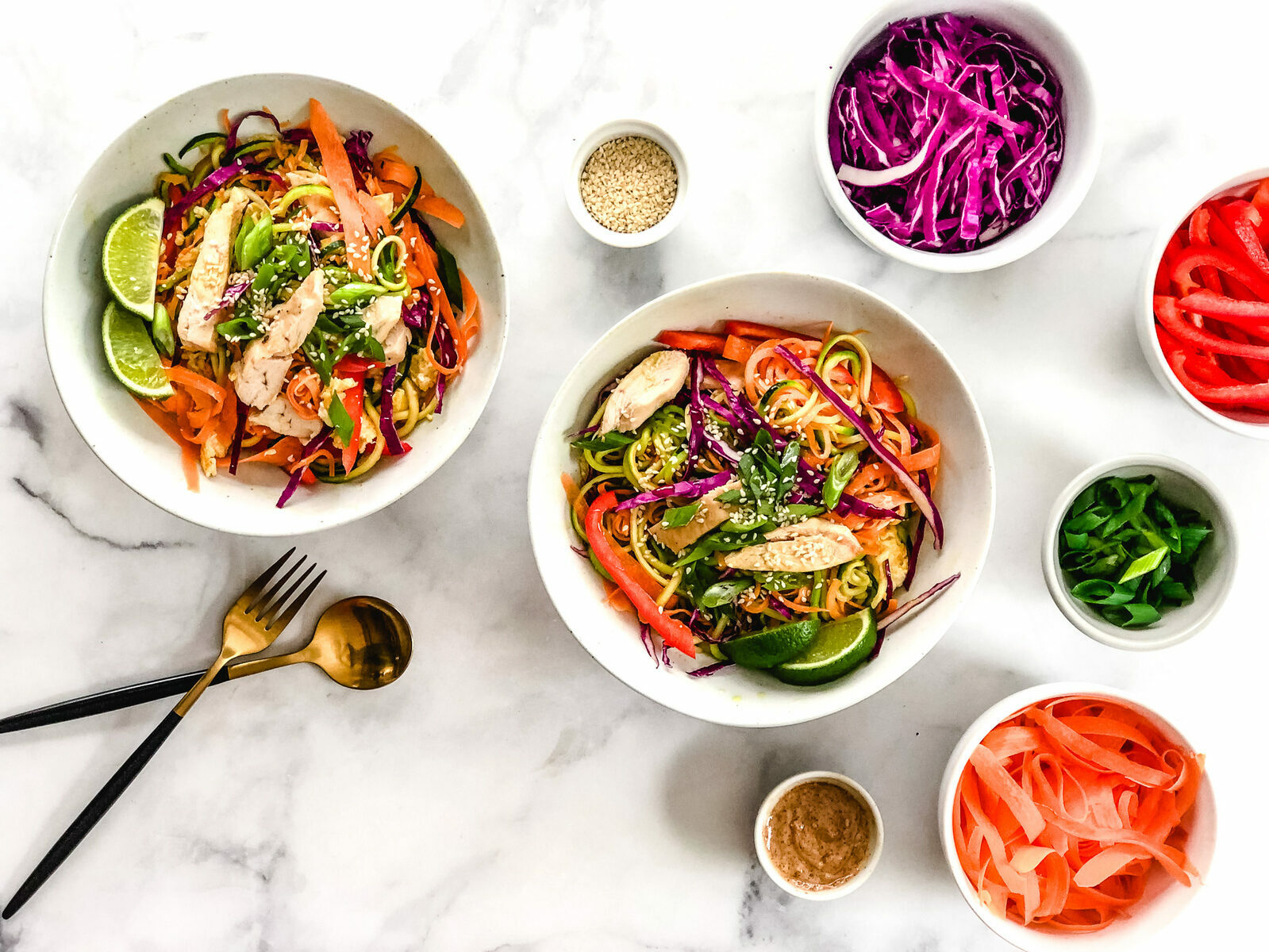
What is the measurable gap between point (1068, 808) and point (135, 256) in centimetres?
247

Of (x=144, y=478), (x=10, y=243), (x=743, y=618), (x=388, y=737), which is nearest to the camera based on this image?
(x=144, y=478)

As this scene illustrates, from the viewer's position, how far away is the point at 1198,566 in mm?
2264

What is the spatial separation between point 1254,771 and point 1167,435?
0.95 metres

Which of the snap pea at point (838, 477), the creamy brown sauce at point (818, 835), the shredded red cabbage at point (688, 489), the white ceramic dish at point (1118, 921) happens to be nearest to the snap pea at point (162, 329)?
Answer: the shredded red cabbage at point (688, 489)

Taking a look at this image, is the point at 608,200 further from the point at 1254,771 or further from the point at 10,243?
the point at 1254,771

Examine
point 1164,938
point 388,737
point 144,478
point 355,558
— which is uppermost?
point 144,478

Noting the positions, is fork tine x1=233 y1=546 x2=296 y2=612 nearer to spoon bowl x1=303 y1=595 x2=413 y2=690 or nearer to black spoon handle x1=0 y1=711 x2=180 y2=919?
spoon bowl x1=303 y1=595 x2=413 y2=690

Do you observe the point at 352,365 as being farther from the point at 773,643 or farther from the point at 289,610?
the point at 773,643

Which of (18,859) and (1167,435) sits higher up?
(1167,435)

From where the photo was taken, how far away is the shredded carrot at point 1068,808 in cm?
219

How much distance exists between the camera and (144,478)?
1.96 m

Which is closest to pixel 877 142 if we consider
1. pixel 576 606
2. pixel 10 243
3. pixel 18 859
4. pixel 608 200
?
pixel 608 200

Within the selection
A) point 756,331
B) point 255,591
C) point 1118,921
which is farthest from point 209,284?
point 1118,921

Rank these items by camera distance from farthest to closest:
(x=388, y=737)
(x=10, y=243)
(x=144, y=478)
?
(x=388, y=737) < (x=10, y=243) < (x=144, y=478)
